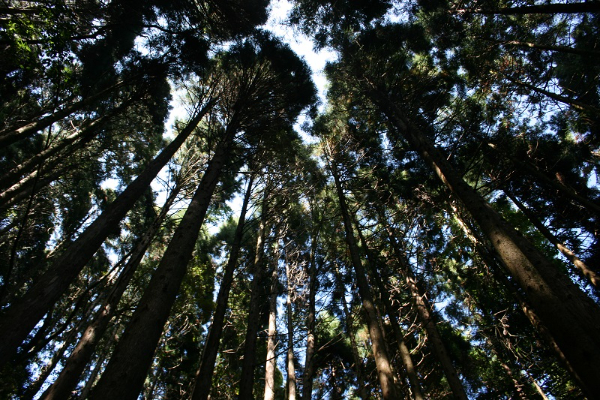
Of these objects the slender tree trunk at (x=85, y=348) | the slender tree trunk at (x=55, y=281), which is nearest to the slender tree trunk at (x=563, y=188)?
the slender tree trunk at (x=55, y=281)

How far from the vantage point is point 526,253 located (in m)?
4.27

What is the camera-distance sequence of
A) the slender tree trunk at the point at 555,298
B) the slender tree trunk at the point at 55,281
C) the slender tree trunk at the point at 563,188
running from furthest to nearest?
the slender tree trunk at the point at 563,188, the slender tree trunk at the point at 55,281, the slender tree trunk at the point at 555,298

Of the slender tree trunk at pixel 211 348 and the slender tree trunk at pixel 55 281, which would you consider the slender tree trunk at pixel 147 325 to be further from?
the slender tree trunk at pixel 211 348

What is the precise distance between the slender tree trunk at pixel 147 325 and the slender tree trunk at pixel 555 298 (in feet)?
15.7

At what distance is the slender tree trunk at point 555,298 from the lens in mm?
3072

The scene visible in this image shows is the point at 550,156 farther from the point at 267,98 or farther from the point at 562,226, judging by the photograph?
the point at 267,98

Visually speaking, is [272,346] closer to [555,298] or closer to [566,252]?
[555,298]

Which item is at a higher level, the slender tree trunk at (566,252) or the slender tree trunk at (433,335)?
the slender tree trunk at (566,252)

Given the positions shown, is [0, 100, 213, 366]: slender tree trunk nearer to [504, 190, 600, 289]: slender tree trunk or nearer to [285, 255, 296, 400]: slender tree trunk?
[285, 255, 296, 400]: slender tree trunk

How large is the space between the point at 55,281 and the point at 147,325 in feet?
9.92

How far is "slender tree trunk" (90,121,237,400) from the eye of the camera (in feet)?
8.62

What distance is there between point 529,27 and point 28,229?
22.6 meters

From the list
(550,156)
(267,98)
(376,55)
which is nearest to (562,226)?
(550,156)

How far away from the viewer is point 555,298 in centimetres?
352
